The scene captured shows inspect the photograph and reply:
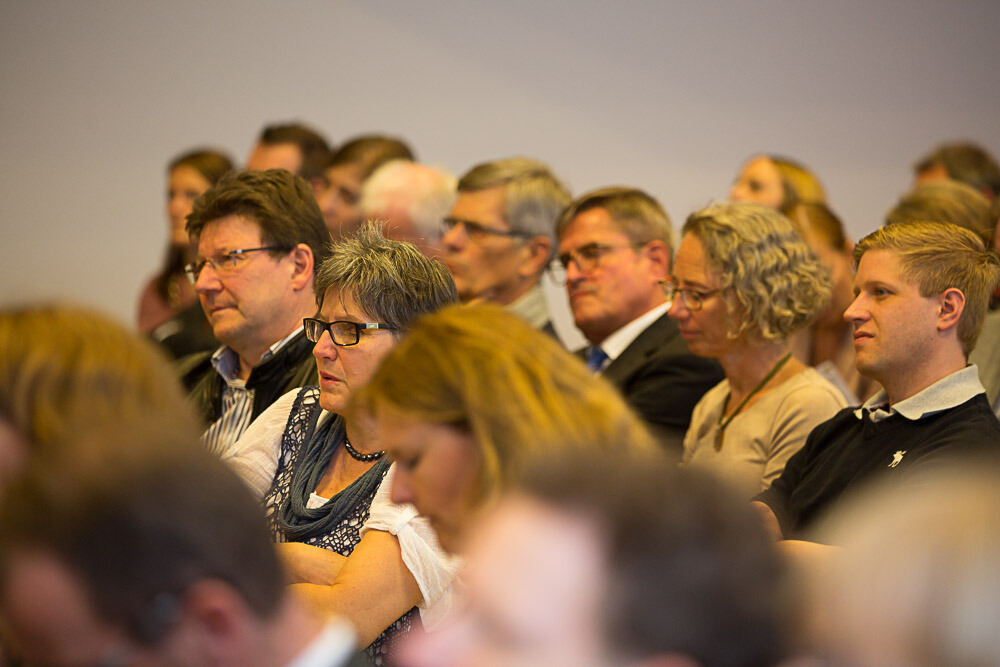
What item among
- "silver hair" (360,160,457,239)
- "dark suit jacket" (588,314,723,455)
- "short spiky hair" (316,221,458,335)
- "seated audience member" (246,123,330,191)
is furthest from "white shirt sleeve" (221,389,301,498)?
"seated audience member" (246,123,330,191)

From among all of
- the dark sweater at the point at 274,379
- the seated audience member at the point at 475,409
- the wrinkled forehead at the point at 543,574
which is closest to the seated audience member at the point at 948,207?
the dark sweater at the point at 274,379

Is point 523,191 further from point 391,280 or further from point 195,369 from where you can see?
point 391,280

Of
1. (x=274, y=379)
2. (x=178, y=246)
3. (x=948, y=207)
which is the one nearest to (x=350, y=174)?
(x=178, y=246)

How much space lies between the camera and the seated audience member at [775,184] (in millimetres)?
4594

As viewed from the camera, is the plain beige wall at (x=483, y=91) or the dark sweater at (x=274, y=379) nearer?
the dark sweater at (x=274, y=379)

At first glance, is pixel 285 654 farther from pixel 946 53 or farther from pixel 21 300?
pixel 946 53

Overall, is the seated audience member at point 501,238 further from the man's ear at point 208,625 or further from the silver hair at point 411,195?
the man's ear at point 208,625

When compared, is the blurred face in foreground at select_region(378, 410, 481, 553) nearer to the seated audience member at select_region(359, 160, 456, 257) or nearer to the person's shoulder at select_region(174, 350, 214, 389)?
the person's shoulder at select_region(174, 350, 214, 389)

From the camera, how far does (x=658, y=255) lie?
143 inches

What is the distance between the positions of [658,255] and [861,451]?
4.69ft

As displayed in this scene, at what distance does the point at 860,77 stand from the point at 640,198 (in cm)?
221

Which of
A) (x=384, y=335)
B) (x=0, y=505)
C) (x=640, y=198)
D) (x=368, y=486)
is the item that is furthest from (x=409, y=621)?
(x=640, y=198)

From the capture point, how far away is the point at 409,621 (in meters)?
1.94

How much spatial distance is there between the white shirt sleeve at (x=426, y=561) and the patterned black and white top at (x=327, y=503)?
73mm
